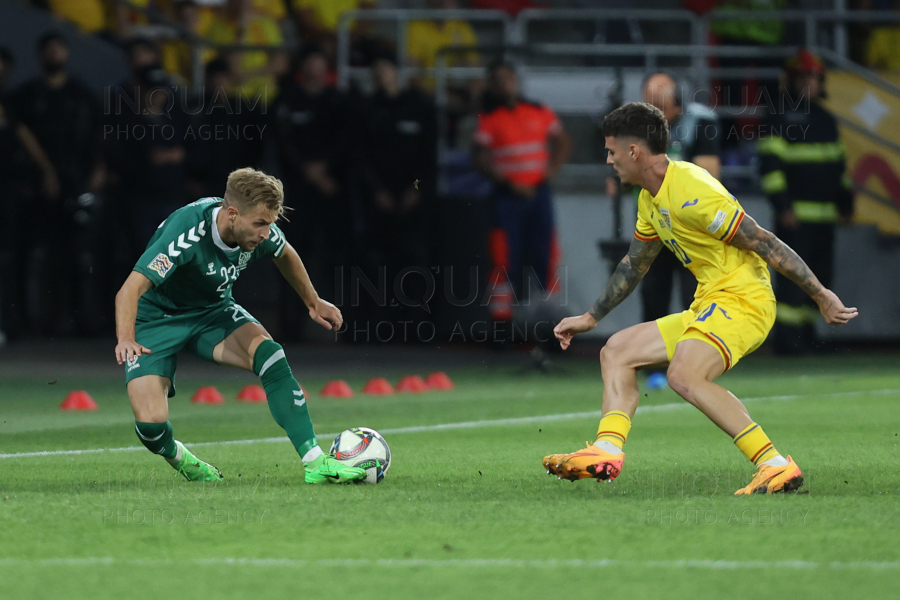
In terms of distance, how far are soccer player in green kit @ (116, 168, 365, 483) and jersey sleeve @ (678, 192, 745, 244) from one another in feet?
5.04

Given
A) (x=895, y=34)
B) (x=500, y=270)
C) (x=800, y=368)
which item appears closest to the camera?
(x=800, y=368)

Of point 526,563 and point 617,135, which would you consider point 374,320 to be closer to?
point 617,135

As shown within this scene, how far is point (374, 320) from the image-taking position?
1370 cm

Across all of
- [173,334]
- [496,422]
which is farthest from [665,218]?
[496,422]

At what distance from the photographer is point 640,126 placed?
560cm

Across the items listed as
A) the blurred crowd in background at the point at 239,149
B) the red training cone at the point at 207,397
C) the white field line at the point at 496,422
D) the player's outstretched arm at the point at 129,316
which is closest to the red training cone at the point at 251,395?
the red training cone at the point at 207,397

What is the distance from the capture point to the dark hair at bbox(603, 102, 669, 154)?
560 cm

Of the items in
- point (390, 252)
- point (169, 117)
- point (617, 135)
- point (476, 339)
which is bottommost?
point (476, 339)

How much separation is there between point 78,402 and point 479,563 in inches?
227

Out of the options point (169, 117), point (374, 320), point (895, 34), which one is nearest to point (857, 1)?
point (895, 34)

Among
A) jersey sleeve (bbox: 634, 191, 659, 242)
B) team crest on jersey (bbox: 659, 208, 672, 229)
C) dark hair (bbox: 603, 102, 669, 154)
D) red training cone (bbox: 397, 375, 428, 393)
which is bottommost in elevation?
red training cone (bbox: 397, 375, 428, 393)

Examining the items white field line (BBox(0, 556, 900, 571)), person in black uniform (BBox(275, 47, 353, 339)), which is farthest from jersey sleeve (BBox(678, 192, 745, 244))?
person in black uniform (BBox(275, 47, 353, 339))

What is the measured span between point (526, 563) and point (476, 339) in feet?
31.7

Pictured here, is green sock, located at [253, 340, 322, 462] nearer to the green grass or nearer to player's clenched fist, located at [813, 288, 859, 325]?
the green grass
